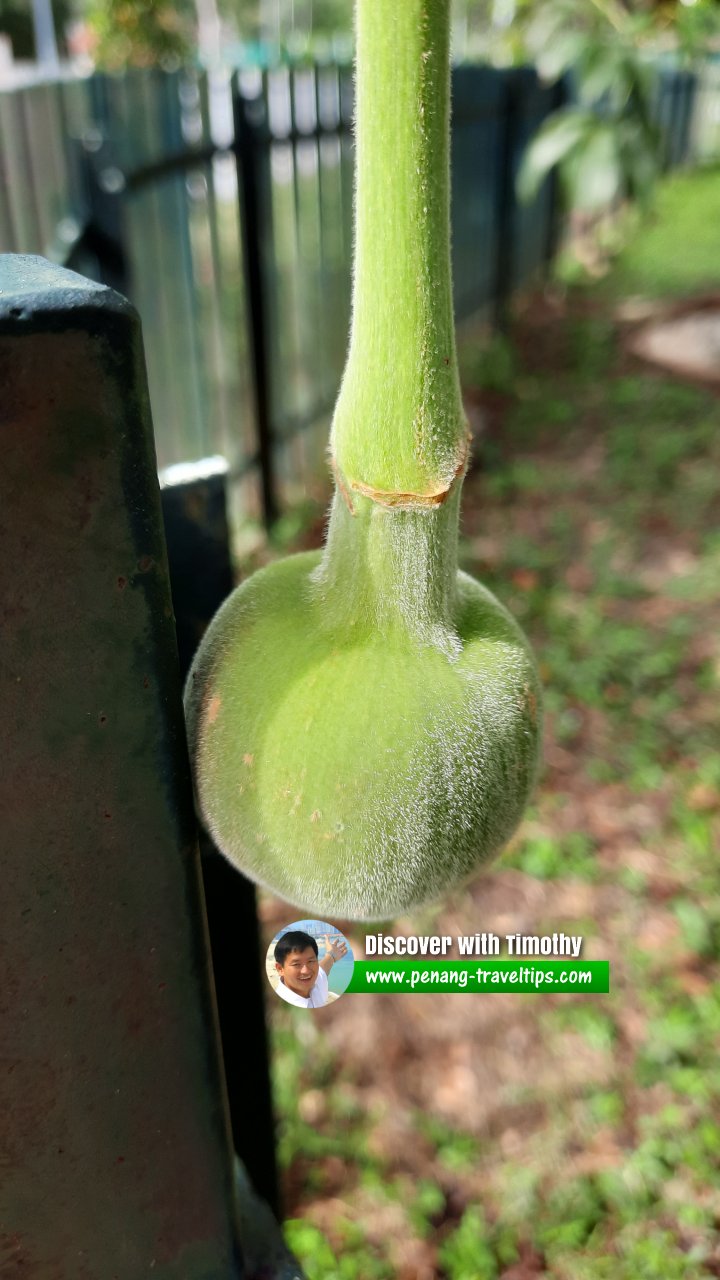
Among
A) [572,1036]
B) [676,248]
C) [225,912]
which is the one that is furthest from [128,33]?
[225,912]

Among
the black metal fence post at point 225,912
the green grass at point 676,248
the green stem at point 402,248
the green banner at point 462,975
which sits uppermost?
the green stem at point 402,248

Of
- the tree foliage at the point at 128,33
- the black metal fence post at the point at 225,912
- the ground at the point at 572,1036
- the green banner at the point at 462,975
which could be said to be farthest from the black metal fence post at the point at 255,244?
the tree foliage at the point at 128,33

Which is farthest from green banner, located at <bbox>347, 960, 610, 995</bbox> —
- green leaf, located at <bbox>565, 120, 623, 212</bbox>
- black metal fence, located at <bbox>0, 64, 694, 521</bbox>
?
green leaf, located at <bbox>565, 120, 623, 212</bbox>

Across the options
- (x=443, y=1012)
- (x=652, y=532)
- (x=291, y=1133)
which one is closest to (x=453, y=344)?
(x=291, y=1133)

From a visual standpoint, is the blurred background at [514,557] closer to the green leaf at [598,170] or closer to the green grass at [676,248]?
the green leaf at [598,170]

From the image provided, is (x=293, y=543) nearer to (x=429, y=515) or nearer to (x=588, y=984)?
(x=588, y=984)

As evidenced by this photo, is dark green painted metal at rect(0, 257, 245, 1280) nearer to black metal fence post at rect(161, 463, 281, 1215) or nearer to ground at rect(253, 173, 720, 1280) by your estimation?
black metal fence post at rect(161, 463, 281, 1215)
